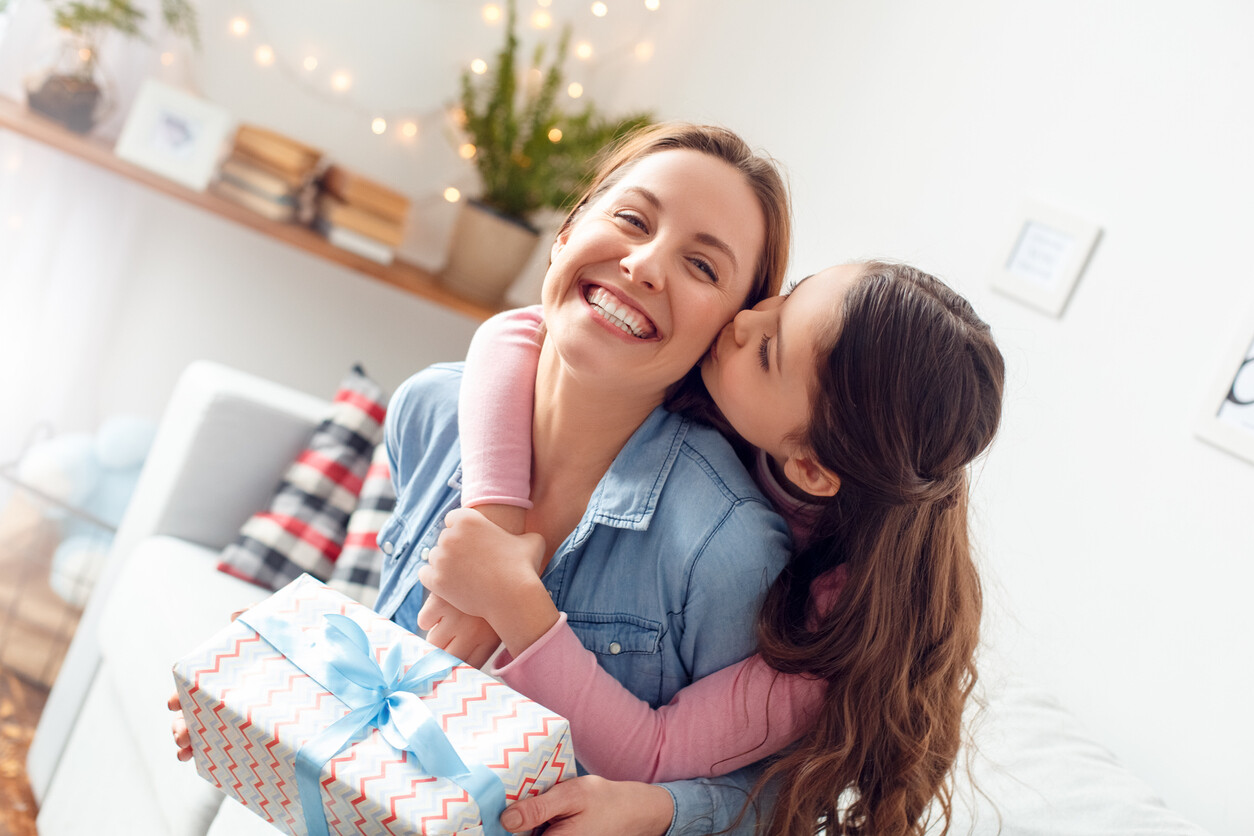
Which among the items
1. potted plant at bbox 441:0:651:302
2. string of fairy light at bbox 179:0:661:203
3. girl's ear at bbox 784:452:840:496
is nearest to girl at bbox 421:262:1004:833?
girl's ear at bbox 784:452:840:496

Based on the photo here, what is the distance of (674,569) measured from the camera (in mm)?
1009

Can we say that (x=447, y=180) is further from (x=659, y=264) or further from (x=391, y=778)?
(x=391, y=778)

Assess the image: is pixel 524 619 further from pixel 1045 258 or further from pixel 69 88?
pixel 69 88

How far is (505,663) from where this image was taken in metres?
1.04

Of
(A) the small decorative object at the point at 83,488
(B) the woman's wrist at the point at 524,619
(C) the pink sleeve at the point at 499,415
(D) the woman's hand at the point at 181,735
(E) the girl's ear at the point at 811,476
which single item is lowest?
(A) the small decorative object at the point at 83,488

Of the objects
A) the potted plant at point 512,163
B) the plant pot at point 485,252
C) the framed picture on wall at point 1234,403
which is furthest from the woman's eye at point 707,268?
the plant pot at point 485,252

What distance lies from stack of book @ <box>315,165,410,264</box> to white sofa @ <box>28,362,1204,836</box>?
1.86 feet

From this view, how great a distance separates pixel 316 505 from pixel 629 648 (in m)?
1.00

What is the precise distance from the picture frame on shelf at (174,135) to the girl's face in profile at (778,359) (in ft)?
5.72

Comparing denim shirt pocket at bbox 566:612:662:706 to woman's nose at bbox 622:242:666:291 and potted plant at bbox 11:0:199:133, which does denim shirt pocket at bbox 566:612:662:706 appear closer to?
woman's nose at bbox 622:242:666:291

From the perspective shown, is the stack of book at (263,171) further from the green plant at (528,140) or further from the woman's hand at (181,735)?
the woman's hand at (181,735)

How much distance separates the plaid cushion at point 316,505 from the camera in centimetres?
181

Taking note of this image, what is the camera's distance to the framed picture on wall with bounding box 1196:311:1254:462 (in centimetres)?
134

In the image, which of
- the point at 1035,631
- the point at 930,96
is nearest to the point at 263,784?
the point at 1035,631
